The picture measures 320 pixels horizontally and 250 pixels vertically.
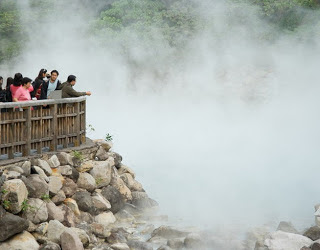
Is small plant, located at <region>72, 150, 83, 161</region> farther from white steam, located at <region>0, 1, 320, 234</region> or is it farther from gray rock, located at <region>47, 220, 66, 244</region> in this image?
white steam, located at <region>0, 1, 320, 234</region>

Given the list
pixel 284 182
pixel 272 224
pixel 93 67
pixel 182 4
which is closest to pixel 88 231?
pixel 272 224

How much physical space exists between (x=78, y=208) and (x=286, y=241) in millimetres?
3828

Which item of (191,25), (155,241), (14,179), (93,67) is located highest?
(191,25)

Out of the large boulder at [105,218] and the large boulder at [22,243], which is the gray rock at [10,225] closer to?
the large boulder at [22,243]

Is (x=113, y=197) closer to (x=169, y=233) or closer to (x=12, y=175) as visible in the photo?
(x=169, y=233)

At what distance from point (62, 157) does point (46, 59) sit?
47.8 feet

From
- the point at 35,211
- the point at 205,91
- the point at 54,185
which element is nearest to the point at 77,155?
the point at 54,185

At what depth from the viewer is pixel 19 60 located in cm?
2406

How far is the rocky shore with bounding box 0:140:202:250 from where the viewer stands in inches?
324

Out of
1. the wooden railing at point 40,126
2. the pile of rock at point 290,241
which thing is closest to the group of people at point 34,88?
the wooden railing at point 40,126

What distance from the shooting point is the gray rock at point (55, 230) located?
338 inches

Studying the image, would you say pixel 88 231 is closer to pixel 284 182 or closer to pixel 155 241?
pixel 155 241

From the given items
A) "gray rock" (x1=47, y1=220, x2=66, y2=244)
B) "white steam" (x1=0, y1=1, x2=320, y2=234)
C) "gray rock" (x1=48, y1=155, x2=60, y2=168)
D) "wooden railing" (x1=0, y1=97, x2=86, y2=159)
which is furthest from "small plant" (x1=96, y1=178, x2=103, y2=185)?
"white steam" (x1=0, y1=1, x2=320, y2=234)

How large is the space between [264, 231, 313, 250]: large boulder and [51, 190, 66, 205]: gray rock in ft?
12.0
